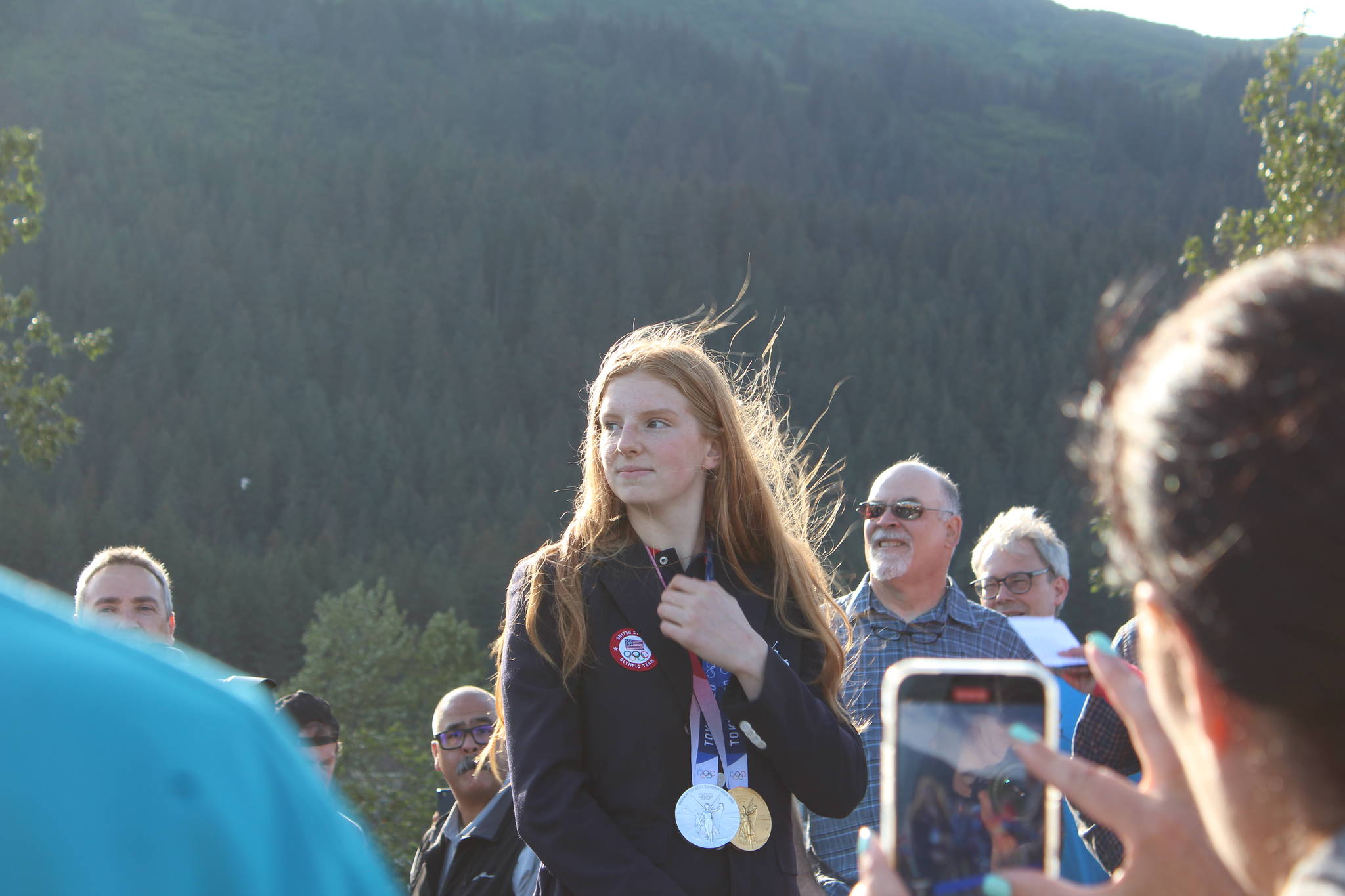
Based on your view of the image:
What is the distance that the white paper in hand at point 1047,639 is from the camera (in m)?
1.89

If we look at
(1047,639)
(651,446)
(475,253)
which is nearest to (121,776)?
(1047,639)

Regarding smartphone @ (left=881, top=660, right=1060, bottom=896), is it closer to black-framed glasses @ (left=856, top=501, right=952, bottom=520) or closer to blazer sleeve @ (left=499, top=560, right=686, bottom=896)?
blazer sleeve @ (left=499, top=560, right=686, bottom=896)

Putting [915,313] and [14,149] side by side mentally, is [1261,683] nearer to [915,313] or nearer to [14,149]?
[14,149]

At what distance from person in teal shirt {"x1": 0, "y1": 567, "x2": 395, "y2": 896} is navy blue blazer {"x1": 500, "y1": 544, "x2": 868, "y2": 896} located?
197 cm

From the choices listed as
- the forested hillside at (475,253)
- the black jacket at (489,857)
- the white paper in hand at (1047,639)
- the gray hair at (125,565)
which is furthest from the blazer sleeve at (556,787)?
the forested hillside at (475,253)

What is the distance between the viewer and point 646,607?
114 inches

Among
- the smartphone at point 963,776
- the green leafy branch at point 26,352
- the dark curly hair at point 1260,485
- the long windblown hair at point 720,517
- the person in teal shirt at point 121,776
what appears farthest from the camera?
the green leafy branch at point 26,352

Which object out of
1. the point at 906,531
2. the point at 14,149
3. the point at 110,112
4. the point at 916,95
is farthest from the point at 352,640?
the point at 916,95

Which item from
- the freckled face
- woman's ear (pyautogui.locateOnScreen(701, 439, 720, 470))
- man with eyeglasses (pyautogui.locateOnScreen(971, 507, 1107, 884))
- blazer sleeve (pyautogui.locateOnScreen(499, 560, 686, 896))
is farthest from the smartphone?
man with eyeglasses (pyautogui.locateOnScreen(971, 507, 1107, 884))

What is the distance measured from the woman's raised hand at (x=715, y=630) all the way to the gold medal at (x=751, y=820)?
0.24 meters

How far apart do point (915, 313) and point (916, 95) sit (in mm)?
63215

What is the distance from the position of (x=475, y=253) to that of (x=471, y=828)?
101949 mm

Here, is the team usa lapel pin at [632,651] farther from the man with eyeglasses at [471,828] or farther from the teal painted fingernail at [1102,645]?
the teal painted fingernail at [1102,645]

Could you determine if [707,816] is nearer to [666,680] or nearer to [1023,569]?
[666,680]
